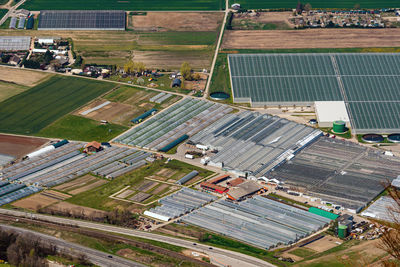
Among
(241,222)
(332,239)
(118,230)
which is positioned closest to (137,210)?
(118,230)

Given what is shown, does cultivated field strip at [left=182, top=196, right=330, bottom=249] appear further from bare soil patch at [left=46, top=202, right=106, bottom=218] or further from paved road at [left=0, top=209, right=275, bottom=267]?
bare soil patch at [left=46, top=202, right=106, bottom=218]

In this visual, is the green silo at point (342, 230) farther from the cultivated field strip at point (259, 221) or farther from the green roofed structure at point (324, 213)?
the green roofed structure at point (324, 213)

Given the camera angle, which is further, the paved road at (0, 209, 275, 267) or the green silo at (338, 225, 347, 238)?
the green silo at (338, 225, 347, 238)

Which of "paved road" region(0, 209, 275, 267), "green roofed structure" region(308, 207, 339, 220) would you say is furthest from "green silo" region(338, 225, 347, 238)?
"paved road" region(0, 209, 275, 267)

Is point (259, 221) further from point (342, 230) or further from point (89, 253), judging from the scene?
point (89, 253)

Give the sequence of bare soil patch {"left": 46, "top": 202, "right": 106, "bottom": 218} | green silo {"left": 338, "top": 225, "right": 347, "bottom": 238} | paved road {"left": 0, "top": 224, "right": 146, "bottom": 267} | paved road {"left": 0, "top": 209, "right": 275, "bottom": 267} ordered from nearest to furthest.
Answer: paved road {"left": 0, "top": 224, "right": 146, "bottom": 267} → paved road {"left": 0, "top": 209, "right": 275, "bottom": 267} → green silo {"left": 338, "top": 225, "right": 347, "bottom": 238} → bare soil patch {"left": 46, "top": 202, "right": 106, "bottom": 218}

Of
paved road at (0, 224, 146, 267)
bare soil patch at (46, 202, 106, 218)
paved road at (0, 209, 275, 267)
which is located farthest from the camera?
bare soil patch at (46, 202, 106, 218)
